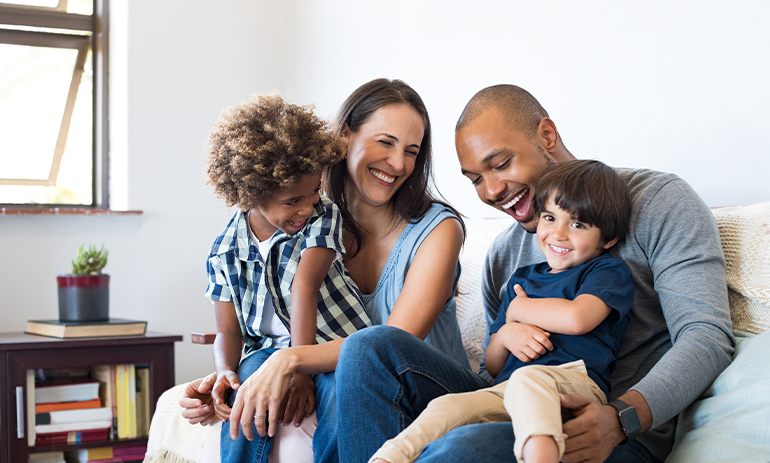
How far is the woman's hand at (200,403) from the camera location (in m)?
1.33

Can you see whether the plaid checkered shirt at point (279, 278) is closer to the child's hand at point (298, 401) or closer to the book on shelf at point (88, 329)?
the child's hand at point (298, 401)

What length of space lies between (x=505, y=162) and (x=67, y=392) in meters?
1.71

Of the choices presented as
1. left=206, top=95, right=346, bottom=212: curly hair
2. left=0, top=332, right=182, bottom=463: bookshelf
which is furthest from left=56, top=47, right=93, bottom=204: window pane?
left=206, top=95, right=346, bottom=212: curly hair

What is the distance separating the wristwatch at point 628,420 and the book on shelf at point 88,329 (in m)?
1.91

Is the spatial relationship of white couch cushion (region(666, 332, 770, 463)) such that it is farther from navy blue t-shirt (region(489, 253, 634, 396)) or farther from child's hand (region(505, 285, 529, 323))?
child's hand (region(505, 285, 529, 323))

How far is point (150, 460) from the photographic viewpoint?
186cm

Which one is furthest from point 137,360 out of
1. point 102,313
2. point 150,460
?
point 150,460

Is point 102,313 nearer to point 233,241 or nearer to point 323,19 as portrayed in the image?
point 233,241

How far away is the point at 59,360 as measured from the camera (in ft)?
7.59

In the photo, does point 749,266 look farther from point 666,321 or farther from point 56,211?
point 56,211

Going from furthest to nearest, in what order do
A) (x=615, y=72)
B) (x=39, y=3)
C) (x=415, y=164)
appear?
(x=39, y=3)
(x=615, y=72)
(x=415, y=164)

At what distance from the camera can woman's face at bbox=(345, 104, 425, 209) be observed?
5.02ft

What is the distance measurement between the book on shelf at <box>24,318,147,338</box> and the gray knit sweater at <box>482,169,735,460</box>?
1.78 meters

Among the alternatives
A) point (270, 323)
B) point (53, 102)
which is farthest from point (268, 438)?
point (53, 102)
